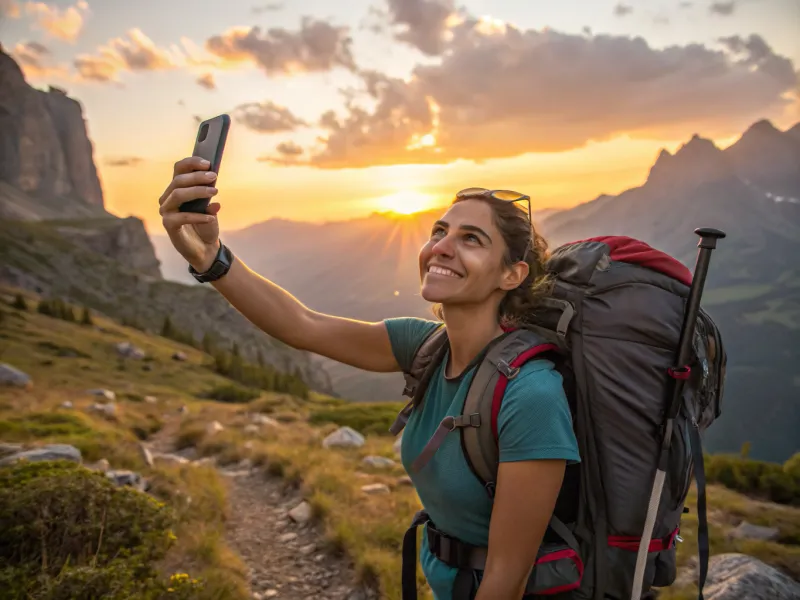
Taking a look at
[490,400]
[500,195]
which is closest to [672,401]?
[490,400]

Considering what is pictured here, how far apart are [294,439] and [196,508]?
22.7 feet

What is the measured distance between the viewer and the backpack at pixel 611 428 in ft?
7.23

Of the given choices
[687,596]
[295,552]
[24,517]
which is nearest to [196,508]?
[295,552]

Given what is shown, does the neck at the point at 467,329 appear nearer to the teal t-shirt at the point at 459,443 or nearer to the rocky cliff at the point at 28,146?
the teal t-shirt at the point at 459,443

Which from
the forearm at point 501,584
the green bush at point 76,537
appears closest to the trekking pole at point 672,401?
the forearm at point 501,584

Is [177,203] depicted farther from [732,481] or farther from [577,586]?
[732,481]

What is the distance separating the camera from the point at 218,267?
A: 9.53ft

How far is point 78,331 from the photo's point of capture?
45719 mm

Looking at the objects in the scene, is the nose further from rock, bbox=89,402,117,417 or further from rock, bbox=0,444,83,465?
rock, bbox=89,402,117,417

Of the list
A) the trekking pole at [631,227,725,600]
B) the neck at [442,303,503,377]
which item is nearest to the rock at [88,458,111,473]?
the neck at [442,303,503,377]

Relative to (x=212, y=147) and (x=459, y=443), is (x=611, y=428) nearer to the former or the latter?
(x=459, y=443)

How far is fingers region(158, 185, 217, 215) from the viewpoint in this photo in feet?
7.99

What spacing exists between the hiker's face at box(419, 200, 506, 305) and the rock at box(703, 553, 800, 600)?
4788 millimetres

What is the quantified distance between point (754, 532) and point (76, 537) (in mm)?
9508
